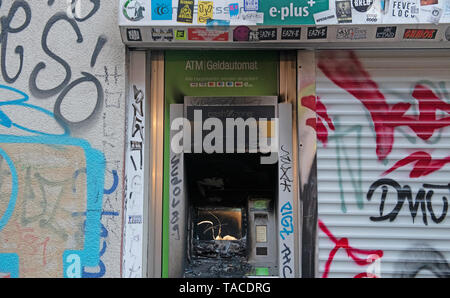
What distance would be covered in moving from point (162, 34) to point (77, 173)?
119 cm

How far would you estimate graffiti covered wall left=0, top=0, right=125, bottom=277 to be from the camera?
3.39m

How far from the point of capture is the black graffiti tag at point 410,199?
3.56 meters

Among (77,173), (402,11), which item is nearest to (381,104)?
(402,11)

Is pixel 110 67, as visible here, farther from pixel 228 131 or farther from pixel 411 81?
pixel 411 81

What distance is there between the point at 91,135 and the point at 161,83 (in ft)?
2.29

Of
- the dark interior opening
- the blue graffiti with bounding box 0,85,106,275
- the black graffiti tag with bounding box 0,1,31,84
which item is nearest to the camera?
the blue graffiti with bounding box 0,85,106,275

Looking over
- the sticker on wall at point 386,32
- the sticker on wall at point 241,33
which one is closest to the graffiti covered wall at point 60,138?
the sticker on wall at point 241,33

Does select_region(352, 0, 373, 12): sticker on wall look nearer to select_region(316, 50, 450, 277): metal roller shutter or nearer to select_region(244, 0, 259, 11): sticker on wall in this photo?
select_region(316, 50, 450, 277): metal roller shutter

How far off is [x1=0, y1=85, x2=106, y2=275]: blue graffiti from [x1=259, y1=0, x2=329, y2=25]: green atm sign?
5.17ft

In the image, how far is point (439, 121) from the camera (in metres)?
3.63

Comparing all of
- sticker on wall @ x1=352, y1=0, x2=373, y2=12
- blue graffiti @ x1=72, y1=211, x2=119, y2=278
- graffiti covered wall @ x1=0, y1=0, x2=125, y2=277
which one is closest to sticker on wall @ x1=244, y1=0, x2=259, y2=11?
sticker on wall @ x1=352, y1=0, x2=373, y2=12

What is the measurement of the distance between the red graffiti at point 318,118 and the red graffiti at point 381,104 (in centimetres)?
23

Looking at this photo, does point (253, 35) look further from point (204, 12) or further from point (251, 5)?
point (204, 12)

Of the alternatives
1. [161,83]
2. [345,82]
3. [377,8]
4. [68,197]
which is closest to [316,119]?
[345,82]
